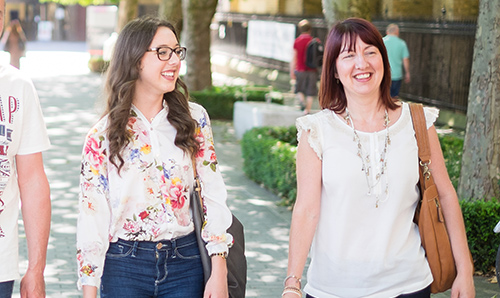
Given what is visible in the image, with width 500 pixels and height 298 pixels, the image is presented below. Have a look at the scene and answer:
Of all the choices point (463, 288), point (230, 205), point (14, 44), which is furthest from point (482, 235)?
point (14, 44)

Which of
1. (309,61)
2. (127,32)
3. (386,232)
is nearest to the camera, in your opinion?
(386,232)

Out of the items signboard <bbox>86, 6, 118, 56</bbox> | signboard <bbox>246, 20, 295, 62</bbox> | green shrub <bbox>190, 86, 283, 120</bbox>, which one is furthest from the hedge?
signboard <bbox>86, 6, 118, 56</bbox>

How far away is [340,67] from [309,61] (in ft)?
49.5

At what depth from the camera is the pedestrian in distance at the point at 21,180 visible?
3.04 m

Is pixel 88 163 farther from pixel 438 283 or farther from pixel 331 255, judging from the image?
pixel 438 283

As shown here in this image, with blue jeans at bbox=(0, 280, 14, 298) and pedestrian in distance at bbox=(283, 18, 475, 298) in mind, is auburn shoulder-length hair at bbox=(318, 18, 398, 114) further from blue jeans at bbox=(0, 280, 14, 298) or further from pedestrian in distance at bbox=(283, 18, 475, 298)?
blue jeans at bbox=(0, 280, 14, 298)

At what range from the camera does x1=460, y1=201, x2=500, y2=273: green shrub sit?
672 cm

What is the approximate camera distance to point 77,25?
213ft

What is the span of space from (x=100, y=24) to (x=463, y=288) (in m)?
32.4

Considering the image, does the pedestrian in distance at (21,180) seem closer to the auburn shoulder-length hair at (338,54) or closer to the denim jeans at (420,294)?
the auburn shoulder-length hair at (338,54)

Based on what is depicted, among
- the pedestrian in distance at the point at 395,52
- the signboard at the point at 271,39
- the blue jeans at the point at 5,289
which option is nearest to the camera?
the blue jeans at the point at 5,289

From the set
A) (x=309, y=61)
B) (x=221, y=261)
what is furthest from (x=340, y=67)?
(x=309, y=61)

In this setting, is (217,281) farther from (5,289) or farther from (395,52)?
(395,52)

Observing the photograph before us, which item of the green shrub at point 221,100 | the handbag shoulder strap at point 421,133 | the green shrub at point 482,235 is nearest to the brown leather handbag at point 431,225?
the handbag shoulder strap at point 421,133
